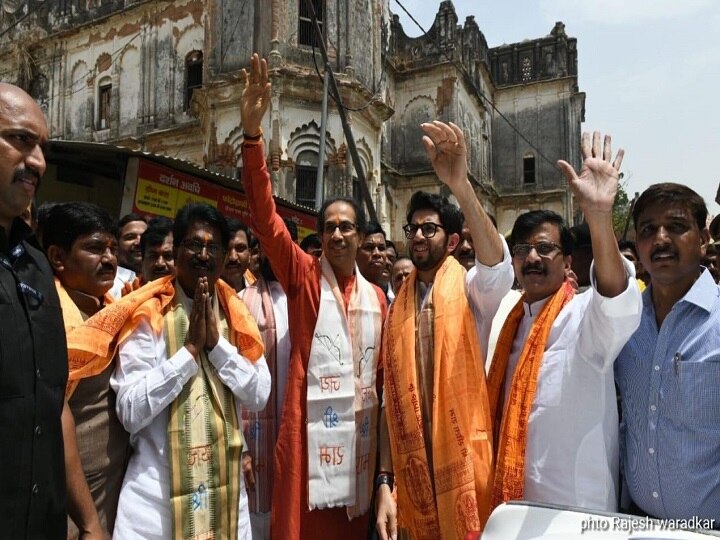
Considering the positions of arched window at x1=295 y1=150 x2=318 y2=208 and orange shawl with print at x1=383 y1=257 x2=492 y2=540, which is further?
arched window at x1=295 y1=150 x2=318 y2=208

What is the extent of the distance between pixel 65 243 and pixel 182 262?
502 mm

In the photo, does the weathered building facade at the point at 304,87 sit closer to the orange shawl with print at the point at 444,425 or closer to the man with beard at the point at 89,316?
the man with beard at the point at 89,316

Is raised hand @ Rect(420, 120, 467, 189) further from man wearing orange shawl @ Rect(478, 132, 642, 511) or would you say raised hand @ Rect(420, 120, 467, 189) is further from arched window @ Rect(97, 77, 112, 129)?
arched window @ Rect(97, 77, 112, 129)

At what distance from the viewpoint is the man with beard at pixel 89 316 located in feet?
7.48

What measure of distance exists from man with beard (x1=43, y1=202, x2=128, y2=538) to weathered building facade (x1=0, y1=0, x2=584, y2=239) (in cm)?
836

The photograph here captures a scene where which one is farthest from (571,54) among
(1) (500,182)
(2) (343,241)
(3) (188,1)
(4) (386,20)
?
(2) (343,241)

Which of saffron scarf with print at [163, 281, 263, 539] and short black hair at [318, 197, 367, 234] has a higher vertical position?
short black hair at [318, 197, 367, 234]

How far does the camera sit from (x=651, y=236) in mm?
2117

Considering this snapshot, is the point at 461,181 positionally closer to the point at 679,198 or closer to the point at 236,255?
the point at 679,198

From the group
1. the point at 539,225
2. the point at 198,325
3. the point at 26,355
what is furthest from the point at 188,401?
the point at 539,225

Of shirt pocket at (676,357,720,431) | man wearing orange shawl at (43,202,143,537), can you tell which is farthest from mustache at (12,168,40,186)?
shirt pocket at (676,357,720,431)

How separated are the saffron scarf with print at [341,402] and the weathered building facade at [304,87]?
320 inches

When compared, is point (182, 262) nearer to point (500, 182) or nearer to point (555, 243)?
point (555, 243)

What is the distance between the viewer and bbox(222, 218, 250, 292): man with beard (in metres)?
3.94
